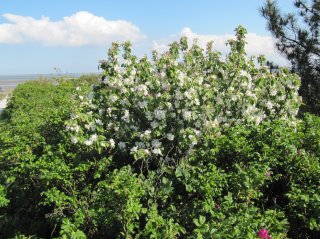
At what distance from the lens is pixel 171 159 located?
4.14 meters

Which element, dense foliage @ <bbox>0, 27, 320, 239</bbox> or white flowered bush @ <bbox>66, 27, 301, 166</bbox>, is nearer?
dense foliage @ <bbox>0, 27, 320, 239</bbox>

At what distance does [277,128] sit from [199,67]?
1.81 meters

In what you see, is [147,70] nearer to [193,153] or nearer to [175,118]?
[175,118]

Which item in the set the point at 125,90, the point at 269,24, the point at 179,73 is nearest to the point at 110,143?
the point at 125,90

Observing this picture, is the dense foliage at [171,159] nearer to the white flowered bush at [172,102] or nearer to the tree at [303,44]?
the white flowered bush at [172,102]

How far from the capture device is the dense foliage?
320cm

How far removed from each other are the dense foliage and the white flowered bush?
1 cm

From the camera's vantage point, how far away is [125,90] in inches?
181

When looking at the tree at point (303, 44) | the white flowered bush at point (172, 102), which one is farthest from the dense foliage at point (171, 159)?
the tree at point (303, 44)

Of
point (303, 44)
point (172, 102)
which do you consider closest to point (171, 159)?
point (172, 102)

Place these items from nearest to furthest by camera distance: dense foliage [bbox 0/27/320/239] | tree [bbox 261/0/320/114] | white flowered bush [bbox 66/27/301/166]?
dense foliage [bbox 0/27/320/239] → white flowered bush [bbox 66/27/301/166] → tree [bbox 261/0/320/114]

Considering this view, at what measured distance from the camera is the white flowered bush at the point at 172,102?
4164 mm

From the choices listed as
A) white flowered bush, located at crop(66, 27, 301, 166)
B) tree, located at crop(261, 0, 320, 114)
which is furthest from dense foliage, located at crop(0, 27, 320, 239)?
tree, located at crop(261, 0, 320, 114)

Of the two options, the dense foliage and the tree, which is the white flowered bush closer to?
the dense foliage
